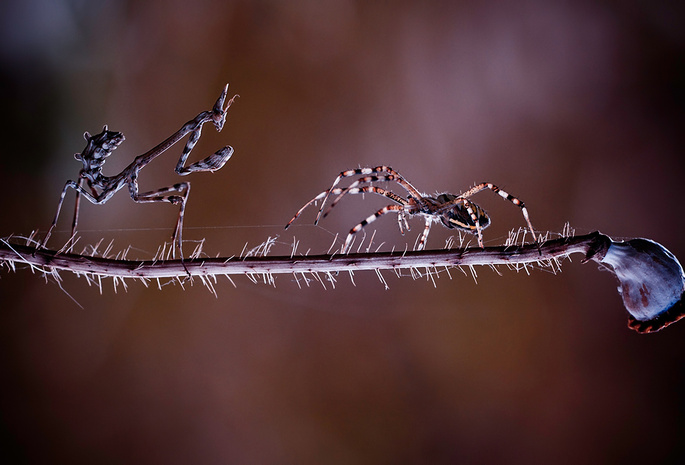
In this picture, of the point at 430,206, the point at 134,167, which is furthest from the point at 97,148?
the point at 430,206

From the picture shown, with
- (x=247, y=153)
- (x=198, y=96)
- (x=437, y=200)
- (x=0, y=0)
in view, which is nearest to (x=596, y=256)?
(x=437, y=200)

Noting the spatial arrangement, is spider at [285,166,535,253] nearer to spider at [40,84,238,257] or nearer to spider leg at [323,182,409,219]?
spider leg at [323,182,409,219]

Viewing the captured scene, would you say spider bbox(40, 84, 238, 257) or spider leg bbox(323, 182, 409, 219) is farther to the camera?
spider leg bbox(323, 182, 409, 219)

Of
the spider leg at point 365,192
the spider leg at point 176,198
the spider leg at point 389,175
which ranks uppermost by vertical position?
the spider leg at point 389,175

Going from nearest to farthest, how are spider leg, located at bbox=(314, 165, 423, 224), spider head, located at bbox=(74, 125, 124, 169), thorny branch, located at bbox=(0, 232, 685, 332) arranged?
thorny branch, located at bbox=(0, 232, 685, 332)
spider head, located at bbox=(74, 125, 124, 169)
spider leg, located at bbox=(314, 165, 423, 224)

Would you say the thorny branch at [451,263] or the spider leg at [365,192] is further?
the spider leg at [365,192]

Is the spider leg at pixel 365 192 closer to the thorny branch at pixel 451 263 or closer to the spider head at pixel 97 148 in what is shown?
the thorny branch at pixel 451 263

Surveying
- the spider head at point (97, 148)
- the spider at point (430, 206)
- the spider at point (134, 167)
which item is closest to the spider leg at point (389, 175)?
the spider at point (430, 206)

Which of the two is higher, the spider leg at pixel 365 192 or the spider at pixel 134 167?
the spider leg at pixel 365 192

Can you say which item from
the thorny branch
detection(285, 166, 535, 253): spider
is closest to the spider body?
detection(285, 166, 535, 253): spider
